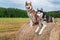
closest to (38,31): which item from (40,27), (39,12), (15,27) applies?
(40,27)

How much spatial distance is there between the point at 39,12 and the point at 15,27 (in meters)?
6.32

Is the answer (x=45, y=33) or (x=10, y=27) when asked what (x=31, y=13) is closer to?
(x=45, y=33)

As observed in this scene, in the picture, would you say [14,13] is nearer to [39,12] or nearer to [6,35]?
[6,35]

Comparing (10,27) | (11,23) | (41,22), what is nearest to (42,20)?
(41,22)

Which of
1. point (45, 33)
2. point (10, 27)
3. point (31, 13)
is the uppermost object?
point (31, 13)

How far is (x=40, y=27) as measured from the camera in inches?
281

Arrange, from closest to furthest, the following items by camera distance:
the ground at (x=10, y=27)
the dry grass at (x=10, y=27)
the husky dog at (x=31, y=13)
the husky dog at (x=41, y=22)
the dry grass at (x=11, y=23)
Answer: the husky dog at (x=41, y=22) < the husky dog at (x=31, y=13) < the ground at (x=10, y=27) < the dry grass at (x=10, y=27) < the dry grass at (x=11, y=23)

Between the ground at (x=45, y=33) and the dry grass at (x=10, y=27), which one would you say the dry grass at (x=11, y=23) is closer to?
the dry grass at (x=10, y=27)

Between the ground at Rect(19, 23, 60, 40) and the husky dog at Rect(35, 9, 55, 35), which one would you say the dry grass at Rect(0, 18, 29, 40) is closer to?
the ground at Rect(19, 23, 60, 40)

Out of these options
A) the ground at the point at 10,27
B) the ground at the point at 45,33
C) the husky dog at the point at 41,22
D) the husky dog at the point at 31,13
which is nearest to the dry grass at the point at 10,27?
the ground at the point at 10,27

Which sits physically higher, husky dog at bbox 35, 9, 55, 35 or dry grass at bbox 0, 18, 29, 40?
husky dog at bbox 35, 9, 55, 35

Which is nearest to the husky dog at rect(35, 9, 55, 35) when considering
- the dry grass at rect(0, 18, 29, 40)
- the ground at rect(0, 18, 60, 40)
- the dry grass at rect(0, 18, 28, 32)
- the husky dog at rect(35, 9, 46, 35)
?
the husky dog at rect(35, 9, 46, 35)

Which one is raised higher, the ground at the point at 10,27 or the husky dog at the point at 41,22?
the husky dog at the point at 41,22

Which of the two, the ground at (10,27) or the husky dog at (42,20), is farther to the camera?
the ground at (10,27)
